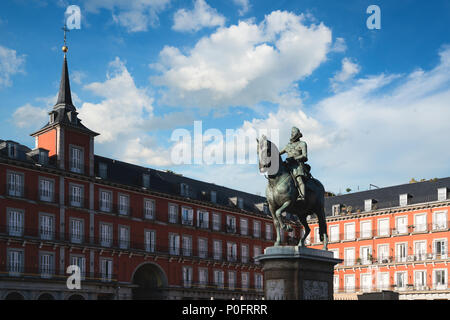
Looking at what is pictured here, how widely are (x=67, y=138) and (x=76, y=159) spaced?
2.15m

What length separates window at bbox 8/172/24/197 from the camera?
52500 mm

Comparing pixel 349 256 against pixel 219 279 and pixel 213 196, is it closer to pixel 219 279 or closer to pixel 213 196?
pixel 219 279

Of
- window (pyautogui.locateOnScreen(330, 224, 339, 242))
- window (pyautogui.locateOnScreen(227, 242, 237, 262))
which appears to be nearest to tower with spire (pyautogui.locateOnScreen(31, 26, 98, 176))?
window (pyautogui.locateOnScreen(227, 242, 237, 262))

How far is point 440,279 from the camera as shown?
2680 inches

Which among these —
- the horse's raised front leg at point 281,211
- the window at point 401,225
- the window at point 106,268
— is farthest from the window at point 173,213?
the horse's raised front leg at point 281,211

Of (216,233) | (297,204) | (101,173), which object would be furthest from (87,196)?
(297,204)

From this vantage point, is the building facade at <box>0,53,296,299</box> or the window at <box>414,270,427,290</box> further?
the window at <box>414,270,427,290</box>

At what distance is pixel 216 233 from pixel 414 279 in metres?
22.8

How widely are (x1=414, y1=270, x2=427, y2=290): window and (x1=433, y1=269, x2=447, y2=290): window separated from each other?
123 cm

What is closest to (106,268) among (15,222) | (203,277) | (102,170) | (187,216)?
(102,170)

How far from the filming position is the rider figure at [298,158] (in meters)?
18.5

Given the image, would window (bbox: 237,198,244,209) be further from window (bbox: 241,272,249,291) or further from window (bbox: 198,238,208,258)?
window (bbox: 241,272,249,291)

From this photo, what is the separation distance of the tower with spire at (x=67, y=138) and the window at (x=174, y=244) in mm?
11806
